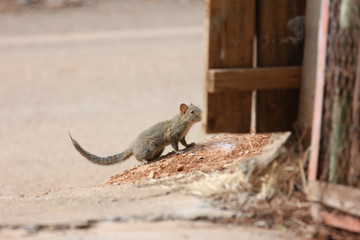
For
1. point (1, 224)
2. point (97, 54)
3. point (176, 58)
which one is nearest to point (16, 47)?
point (97, 54)

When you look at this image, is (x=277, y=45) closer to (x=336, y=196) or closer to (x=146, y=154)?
(x=336, y=196)

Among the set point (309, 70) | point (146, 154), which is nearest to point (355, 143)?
point (309, 70)

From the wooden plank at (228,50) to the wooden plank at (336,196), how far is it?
740 mm

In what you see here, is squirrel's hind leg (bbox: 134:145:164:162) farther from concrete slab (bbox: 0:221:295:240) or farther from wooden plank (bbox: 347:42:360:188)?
wooden plank (bbox: 347:42:360:188)

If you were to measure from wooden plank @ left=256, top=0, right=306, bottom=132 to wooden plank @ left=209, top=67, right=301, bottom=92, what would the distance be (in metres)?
0.10

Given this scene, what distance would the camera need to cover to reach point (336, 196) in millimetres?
3668

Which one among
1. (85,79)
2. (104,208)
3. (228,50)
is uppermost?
(228,50)

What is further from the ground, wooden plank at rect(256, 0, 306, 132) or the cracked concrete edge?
wooden plank at rect(256, 0, 306, 132)

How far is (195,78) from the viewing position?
53.1ft

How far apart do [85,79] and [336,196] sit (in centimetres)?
1342

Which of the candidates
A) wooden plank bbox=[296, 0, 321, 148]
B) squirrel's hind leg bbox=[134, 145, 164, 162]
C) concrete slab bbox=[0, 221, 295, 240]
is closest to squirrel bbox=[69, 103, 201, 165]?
squirrel's hind leg bbox=[134, 145, 164, 162]

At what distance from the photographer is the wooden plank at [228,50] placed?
401 cm

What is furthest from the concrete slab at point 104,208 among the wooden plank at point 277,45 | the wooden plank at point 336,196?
the wooden plank at point 277,45

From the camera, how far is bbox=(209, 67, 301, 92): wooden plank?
13.1 feet
